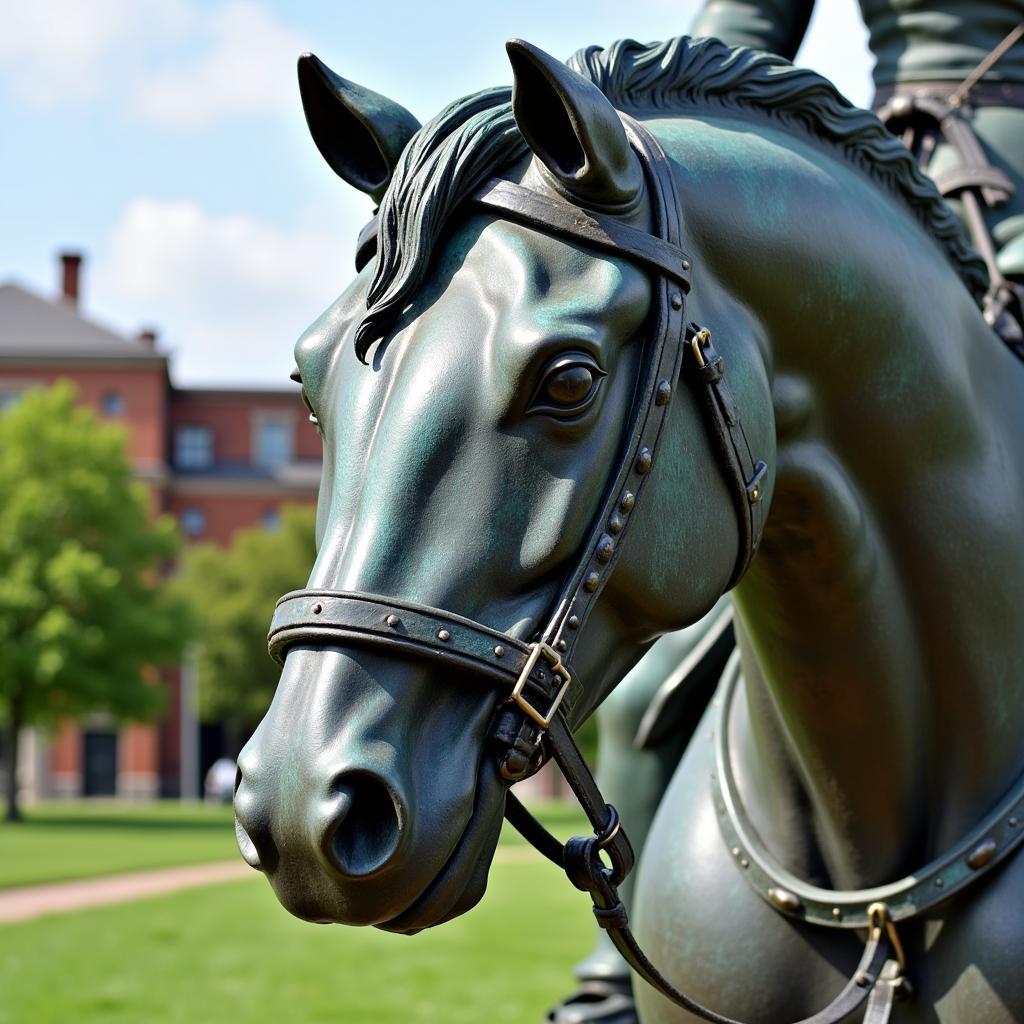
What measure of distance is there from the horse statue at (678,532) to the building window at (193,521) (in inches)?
2476

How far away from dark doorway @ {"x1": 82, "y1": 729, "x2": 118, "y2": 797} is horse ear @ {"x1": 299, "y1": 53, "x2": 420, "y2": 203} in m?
59.7

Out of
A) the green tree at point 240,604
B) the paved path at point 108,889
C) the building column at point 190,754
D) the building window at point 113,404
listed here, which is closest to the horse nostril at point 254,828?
the paved path at point 108,889

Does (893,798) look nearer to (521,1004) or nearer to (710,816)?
(710,816)

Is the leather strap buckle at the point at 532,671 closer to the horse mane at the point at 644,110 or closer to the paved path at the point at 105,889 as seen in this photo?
the horse mane at the point at 644,110

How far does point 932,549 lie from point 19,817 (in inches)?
1609

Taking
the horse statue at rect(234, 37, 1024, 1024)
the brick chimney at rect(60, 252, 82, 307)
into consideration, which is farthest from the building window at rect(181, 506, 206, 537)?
the horse statue at rect(234, 37, 1024, 1024)

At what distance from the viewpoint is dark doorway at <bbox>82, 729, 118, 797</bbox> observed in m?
59.7

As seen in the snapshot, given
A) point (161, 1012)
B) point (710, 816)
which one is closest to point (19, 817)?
point (161, 1012)

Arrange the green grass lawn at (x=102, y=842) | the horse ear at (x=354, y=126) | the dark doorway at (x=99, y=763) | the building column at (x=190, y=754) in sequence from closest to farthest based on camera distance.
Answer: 1. the horse ear at (x=354, y=126)
2. the green grass lawn at (x=102, y=842)
3. the dark doorway at (x=99, y=763)
4. the building column at (x=190, y=754)

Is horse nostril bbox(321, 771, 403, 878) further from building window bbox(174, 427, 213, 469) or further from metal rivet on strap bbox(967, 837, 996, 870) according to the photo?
building window bbox(174, 427, 213, 469)

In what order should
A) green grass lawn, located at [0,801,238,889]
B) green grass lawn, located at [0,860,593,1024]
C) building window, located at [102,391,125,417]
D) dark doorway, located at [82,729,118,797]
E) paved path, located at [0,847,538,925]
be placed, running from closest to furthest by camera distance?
1. green grass lawn, located at [0,860,593,1024]
2. paved path, located at [0,847,538,925]
3. green grass lawn, located at [0,801,238,889]
4. dark doorway, located at [82,729,118,797]
5. building window, located at [102,391,125,417]

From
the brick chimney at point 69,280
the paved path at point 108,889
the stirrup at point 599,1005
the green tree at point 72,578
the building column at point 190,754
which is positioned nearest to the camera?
the stirrup at point 599,1005

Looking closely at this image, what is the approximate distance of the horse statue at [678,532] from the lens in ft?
6.64

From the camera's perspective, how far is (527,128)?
219 cm
